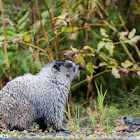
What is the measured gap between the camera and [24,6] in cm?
833

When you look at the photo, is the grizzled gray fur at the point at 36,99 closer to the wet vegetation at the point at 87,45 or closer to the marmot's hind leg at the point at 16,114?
the marmot's hind leg at the point at 16,114

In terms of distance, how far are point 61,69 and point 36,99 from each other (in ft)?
2.54

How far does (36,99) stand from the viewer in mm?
5371

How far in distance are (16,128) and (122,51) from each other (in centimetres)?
411

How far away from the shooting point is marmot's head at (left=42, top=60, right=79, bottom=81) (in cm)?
568

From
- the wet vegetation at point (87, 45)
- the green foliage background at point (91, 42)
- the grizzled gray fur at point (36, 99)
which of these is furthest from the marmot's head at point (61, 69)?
the green foliage background at point (91, 42)

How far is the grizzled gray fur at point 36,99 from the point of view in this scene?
5.21m

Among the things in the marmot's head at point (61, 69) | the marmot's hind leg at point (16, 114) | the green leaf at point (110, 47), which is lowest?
the marmot's hind leg at point (16, 114)

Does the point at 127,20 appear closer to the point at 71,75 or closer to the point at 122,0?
the point at 122,0

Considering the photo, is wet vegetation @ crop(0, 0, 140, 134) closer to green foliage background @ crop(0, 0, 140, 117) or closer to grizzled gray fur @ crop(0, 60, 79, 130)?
green foliage background @ crop(0, 0, 140, 117)

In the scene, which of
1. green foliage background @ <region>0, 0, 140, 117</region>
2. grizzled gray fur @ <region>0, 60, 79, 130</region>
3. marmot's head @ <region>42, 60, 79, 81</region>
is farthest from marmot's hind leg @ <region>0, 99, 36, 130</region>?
green foliage background @ <region>0, 0, 140, 117</region>

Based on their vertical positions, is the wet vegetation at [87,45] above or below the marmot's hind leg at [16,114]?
above

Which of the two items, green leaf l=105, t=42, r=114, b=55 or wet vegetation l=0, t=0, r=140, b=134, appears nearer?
green leaf l=105, t=42, r=114, b=55

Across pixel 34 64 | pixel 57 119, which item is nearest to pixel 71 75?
pixel 57 119
